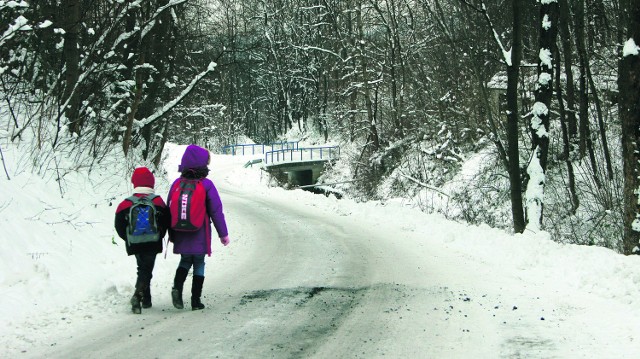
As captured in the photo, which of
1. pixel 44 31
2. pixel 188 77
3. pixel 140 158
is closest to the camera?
pixel 44 31

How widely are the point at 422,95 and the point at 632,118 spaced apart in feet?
73.9

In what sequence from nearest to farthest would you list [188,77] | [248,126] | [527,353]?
1. [527,353]
2. [188,77]
3. [248,126]

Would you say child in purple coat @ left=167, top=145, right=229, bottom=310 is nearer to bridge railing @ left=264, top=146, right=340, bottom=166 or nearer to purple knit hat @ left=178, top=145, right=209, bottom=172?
purple knit hat @ left=178, top=145, right=209, bottom=172

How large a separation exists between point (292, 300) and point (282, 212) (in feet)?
37.6

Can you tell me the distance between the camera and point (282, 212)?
18172mm

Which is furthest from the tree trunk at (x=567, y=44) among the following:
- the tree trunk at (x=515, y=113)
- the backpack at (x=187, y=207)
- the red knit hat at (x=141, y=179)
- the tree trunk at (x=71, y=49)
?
the red knit hat at (x=141, y=179)

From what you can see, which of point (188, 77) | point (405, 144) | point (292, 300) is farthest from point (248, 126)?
point (292, 300)

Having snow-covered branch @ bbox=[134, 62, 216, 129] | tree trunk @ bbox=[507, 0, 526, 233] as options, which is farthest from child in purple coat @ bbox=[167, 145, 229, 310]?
tree trunk @ bbox=[507, 0, 526, 233]

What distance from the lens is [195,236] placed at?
6273 mm

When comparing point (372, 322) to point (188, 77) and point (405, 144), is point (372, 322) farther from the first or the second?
point (405, 144)

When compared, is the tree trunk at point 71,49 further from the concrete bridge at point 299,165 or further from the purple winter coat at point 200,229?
the concrete bridge at point 299,165

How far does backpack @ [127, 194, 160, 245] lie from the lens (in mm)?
6051

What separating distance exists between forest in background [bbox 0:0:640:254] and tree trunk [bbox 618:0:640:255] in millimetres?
31

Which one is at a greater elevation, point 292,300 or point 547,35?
point 547,35
